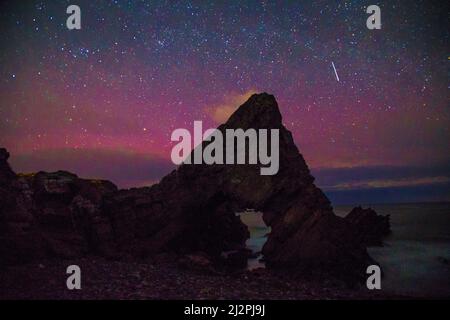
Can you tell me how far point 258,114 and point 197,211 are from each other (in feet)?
26.6

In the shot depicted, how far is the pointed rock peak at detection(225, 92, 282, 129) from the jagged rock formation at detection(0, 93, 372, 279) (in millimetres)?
68

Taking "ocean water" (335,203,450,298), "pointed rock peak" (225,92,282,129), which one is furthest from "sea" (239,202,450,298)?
"pointed rock peak" (225,92,282,129)

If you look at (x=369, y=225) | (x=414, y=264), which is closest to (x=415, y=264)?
(x=414, y=264)

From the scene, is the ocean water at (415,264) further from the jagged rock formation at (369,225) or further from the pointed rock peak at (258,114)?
the pointed rock peak at (258,114)

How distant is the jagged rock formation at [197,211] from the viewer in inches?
782

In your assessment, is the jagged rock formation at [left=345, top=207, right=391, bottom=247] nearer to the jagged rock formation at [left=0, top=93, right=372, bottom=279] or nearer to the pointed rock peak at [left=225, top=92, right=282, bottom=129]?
the jagged rock formation at [left=0, top=93, right=372, bottom=279]

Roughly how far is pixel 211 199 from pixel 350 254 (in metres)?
9.65

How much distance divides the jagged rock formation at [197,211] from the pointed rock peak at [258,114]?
0.07 meters

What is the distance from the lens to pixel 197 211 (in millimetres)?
24406

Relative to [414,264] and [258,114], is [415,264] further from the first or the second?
[258,114]

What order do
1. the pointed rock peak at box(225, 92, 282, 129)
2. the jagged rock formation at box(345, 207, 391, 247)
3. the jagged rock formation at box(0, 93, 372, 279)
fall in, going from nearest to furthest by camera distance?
the jagged rock formation at box(0, 93, 372, 279)
the pointed rock peak at box(225, 92, 282, 129)
the jagged rock formation at box(345, 207, 391, 247)

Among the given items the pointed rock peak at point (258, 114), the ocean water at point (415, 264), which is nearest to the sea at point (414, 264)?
the ocean water at point (415, 264)

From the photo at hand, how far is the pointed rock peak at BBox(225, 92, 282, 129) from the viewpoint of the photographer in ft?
75.2
